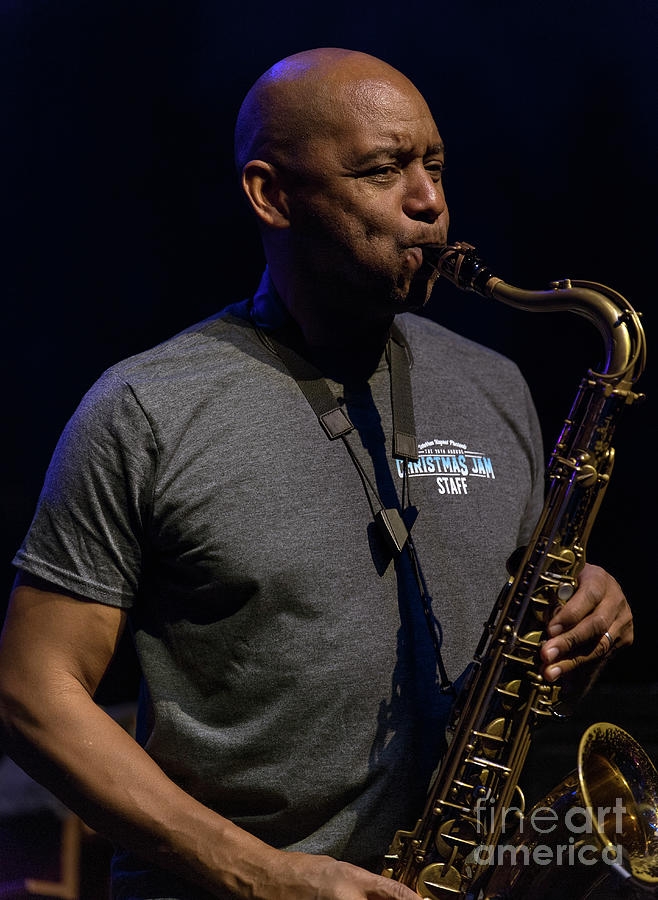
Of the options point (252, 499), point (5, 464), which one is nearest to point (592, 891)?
point (252, 499)

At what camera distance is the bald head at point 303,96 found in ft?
6.97

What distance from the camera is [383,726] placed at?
204 centimetres

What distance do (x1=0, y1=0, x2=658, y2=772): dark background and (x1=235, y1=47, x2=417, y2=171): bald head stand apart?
992 mm

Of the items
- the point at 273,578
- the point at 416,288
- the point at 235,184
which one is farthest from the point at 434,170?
the point at 235,184

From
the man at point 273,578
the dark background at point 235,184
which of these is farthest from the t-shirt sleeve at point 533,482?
the dark background at point 235,184

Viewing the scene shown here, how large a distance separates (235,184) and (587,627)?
1.94 metres

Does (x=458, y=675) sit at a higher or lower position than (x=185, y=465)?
lower

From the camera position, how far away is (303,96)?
2150mm

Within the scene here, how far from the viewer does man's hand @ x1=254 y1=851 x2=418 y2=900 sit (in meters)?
1.74

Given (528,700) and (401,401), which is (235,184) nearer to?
(401,401)

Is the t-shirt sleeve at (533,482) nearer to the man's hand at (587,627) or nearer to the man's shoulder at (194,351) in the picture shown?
the man's hand at (587,627)

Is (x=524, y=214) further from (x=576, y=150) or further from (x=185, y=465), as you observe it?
(x=185, y=465)

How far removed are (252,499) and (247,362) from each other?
1.18 feet

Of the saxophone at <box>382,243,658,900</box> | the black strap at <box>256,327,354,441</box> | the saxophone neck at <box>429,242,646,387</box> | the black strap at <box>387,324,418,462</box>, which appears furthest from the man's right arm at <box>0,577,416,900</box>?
the saxophone neck at <box>429,242,646,387</box>
